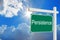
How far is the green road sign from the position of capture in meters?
1.10

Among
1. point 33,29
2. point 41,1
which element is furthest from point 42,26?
point 41,1

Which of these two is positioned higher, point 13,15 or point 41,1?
point 41,1

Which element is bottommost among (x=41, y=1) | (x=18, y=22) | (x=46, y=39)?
(x=46, y=39)

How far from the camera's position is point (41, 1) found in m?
1.18

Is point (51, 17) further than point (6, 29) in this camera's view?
Yes

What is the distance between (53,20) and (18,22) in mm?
329

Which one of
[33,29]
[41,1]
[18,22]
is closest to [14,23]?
[18,22]

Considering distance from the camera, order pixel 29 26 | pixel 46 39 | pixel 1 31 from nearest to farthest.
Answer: pixel 1 31 < pixel 29 26 < pixel 46 39

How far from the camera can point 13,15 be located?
3.30 feet

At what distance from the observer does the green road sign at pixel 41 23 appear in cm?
110

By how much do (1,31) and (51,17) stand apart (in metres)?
0.45

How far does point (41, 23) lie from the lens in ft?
3.74

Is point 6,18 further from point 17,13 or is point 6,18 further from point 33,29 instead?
point 33,29

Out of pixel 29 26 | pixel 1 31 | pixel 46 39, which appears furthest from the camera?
pixel 46 39
